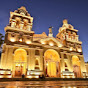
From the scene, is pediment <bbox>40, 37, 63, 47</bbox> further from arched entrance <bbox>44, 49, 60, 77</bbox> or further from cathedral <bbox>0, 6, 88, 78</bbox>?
arched entrance <bbox>44, 49, 60, 77</bbox>

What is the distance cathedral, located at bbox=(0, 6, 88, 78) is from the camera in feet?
59.2

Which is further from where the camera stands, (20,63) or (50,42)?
(50,42)

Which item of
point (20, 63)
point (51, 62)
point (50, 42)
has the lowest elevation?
point (20, 63)

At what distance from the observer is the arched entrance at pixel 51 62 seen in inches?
886

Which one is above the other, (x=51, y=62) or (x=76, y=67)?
(x=51, y=62)

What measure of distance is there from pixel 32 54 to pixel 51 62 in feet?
20.2

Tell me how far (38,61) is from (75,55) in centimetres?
1026

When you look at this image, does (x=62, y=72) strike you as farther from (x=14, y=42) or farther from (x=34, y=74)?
(x=14, y=42)

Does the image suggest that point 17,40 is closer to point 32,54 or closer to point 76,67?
point 32,54

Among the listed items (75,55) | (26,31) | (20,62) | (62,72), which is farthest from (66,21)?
(20,62)

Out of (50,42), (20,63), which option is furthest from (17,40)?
(50,42)

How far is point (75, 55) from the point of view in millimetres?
24688

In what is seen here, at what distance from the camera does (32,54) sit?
64.5 feet

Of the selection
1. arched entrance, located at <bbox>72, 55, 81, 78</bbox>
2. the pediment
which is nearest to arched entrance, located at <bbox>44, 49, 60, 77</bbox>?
the pediment
